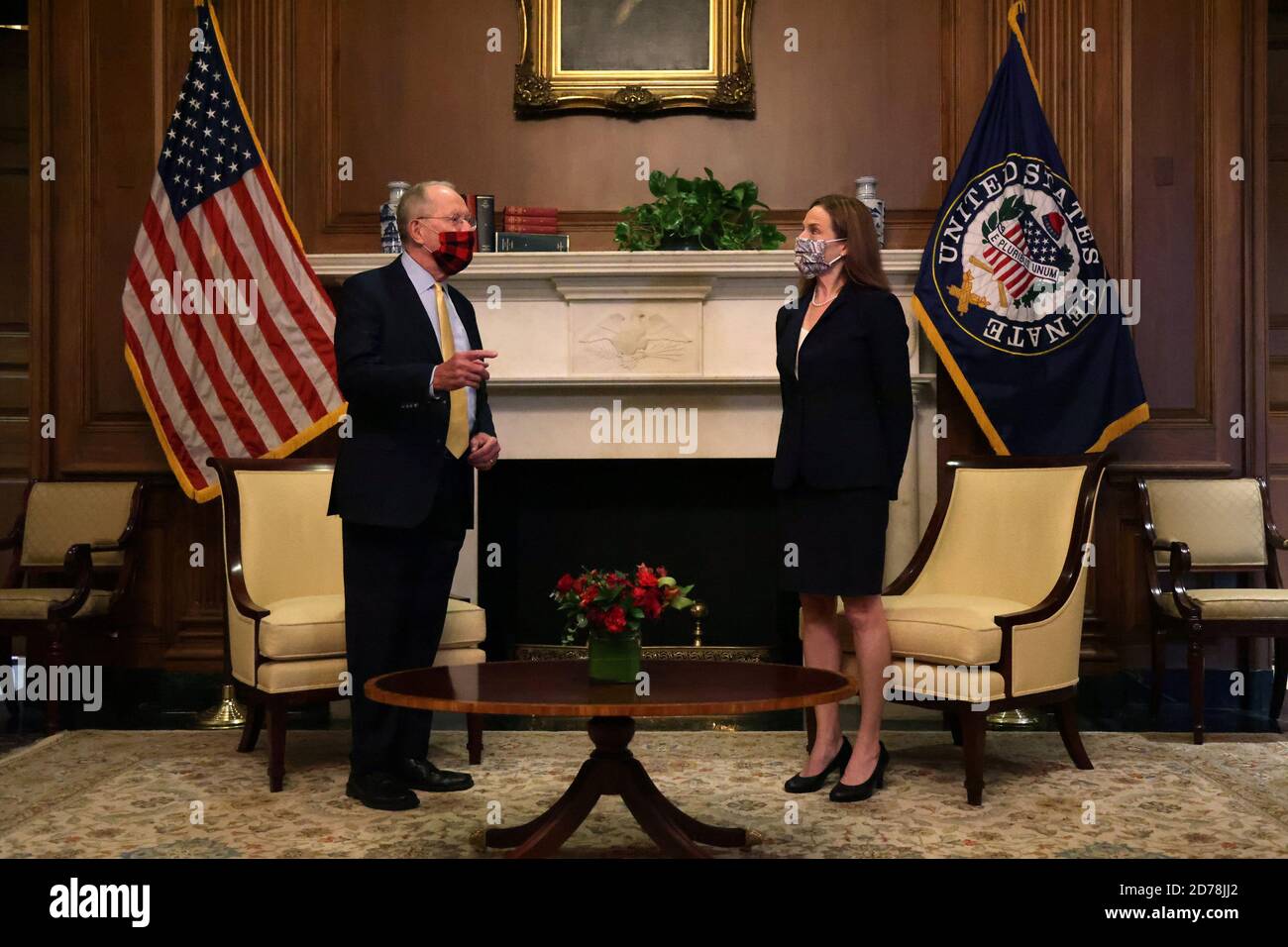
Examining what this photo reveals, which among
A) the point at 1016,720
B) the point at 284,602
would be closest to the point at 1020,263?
the point at 1016,720

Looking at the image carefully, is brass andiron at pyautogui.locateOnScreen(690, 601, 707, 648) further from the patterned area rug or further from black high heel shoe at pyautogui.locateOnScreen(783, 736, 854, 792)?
black high heel shoe at pyautogui.locateOnScreen(783, 736, 854, 792)

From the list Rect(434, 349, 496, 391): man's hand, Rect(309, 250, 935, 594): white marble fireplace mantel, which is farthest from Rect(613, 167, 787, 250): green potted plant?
Rect(434, 349, 496, 391): man's hand

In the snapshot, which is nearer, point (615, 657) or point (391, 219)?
point (615, 657)

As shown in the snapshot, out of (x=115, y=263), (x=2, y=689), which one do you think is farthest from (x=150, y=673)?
(x=115, y=263)

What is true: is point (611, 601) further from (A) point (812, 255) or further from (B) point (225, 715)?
(B) point (225, 715)

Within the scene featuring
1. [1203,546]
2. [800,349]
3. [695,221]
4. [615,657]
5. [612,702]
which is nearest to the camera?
[612,702]

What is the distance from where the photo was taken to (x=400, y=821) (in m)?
3.69

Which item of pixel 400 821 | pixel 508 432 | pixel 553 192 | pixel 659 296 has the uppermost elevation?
pixel 553 192

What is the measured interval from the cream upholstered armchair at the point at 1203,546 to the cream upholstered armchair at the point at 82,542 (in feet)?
14.4

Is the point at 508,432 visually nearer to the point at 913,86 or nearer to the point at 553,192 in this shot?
the point at 553,192

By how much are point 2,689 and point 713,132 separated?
4.09 metres

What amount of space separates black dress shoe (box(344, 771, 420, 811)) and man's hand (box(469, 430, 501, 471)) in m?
1.00

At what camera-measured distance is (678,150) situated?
238 inches

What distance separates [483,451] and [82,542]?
9.08 feet
